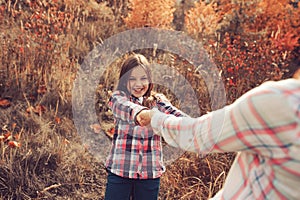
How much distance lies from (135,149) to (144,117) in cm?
49

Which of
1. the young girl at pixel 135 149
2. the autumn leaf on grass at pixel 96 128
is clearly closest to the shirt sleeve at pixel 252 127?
the young girl at pixel 135 149

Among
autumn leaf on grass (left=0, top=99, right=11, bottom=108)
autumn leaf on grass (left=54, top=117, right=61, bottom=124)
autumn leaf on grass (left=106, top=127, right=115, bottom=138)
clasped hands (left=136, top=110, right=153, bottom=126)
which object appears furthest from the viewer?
autumn leaf on grass (left=0, top=99, right=11, bottom=108)

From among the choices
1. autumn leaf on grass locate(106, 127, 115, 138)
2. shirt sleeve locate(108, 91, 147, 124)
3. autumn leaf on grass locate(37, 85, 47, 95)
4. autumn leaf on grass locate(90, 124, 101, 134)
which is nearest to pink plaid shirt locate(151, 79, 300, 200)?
shirt sleeve locate(108, 91, 147, 124)

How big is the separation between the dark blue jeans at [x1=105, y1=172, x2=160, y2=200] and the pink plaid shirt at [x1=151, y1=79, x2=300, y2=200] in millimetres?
932

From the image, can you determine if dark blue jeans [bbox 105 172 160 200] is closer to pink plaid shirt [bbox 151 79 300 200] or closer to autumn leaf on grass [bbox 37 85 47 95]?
pink plaid shirt [bbox 151 79 300 200]

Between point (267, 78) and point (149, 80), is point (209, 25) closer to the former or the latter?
point (267, 78)

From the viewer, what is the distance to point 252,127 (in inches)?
29.9

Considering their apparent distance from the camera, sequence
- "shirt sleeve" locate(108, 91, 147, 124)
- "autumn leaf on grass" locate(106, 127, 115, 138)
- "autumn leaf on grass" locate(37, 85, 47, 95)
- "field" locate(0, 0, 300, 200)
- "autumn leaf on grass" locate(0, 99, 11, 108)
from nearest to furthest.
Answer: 1. "shirt sleeve" locate(108, 91, 147, 124)
2. "field" locate(0, 0, 300, 200)
3. "autumn leaf on grass" locate(106, 127, 115, 138)
4. "autumn leaf on grass" locate(0, 99, 11, 108)
5. "autumn leaf on grass" locate(37, 85, 47, 95)

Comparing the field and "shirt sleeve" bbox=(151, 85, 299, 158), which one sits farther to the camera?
the field

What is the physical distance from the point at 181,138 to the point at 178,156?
1.78 m

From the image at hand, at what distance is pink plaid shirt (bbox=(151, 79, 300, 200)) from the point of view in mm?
726

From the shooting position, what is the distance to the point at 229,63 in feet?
11.6

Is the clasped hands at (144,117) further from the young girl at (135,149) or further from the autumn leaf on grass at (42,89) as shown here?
the autumn leaf on grass at (42,89)

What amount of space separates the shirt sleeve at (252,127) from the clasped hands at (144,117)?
0.39m
